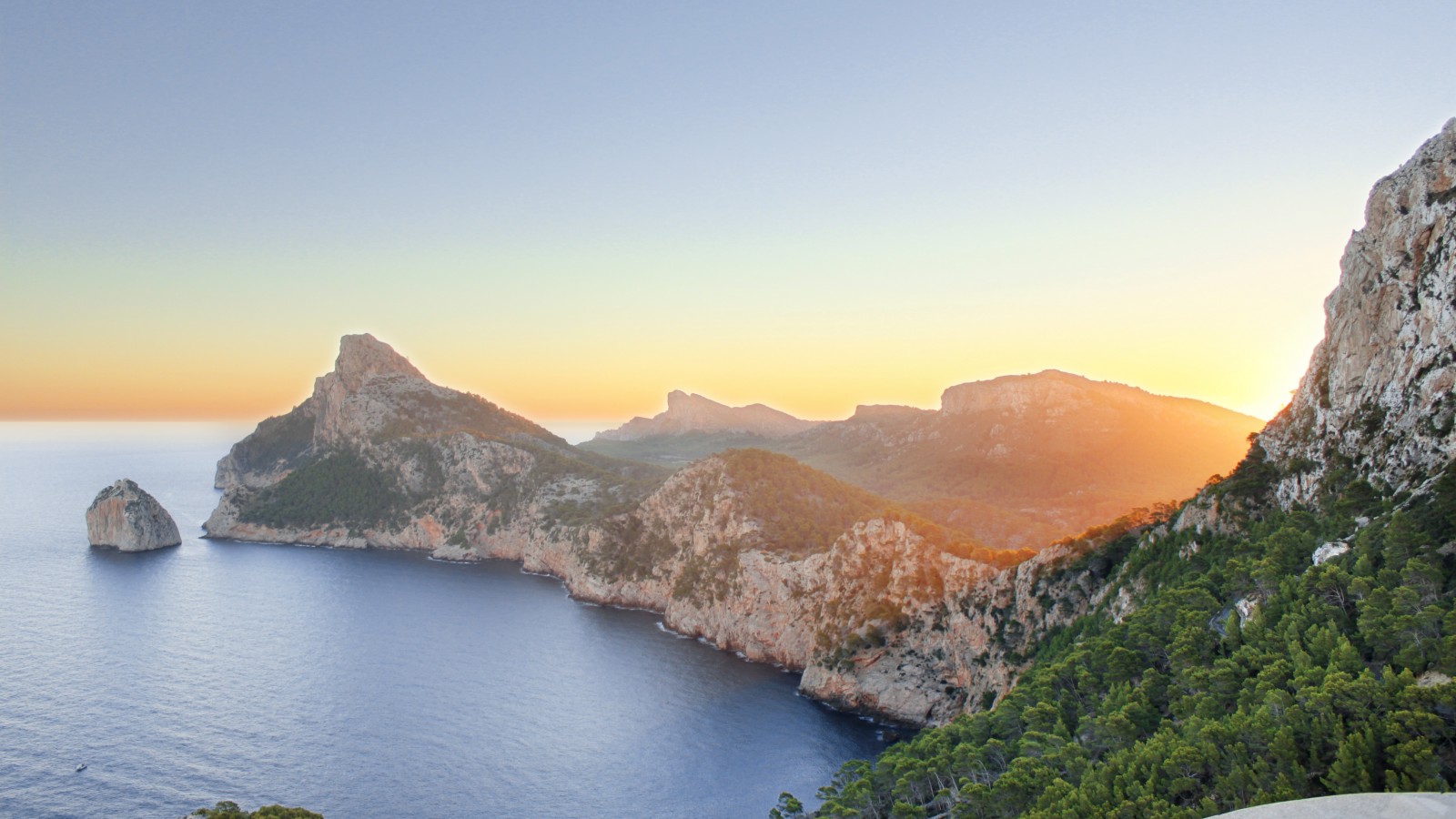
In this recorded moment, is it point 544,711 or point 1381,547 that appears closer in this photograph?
point 1381,547

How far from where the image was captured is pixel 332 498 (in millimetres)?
160375

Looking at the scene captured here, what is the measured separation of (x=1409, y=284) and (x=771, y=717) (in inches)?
2238

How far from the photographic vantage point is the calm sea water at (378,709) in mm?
53062

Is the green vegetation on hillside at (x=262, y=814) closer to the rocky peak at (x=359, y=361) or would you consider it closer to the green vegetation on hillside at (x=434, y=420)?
the green vegetation on hillside at (x=434, y=420)

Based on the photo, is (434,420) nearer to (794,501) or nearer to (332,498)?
(332,498)

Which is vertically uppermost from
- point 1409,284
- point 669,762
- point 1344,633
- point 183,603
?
point 1409,284

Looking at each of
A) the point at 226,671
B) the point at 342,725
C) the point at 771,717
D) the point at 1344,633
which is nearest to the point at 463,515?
the point at 226,671

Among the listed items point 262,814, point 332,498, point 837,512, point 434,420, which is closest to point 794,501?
point 837,512

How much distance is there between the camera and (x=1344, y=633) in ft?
105

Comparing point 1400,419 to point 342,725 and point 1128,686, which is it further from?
point 342,725

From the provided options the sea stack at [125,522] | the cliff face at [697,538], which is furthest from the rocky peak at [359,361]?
the sea stack at [125,522]

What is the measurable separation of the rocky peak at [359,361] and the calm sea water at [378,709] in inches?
3180

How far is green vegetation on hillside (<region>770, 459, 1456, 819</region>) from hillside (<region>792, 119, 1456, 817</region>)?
98mm

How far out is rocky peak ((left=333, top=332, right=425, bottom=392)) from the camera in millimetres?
189125
